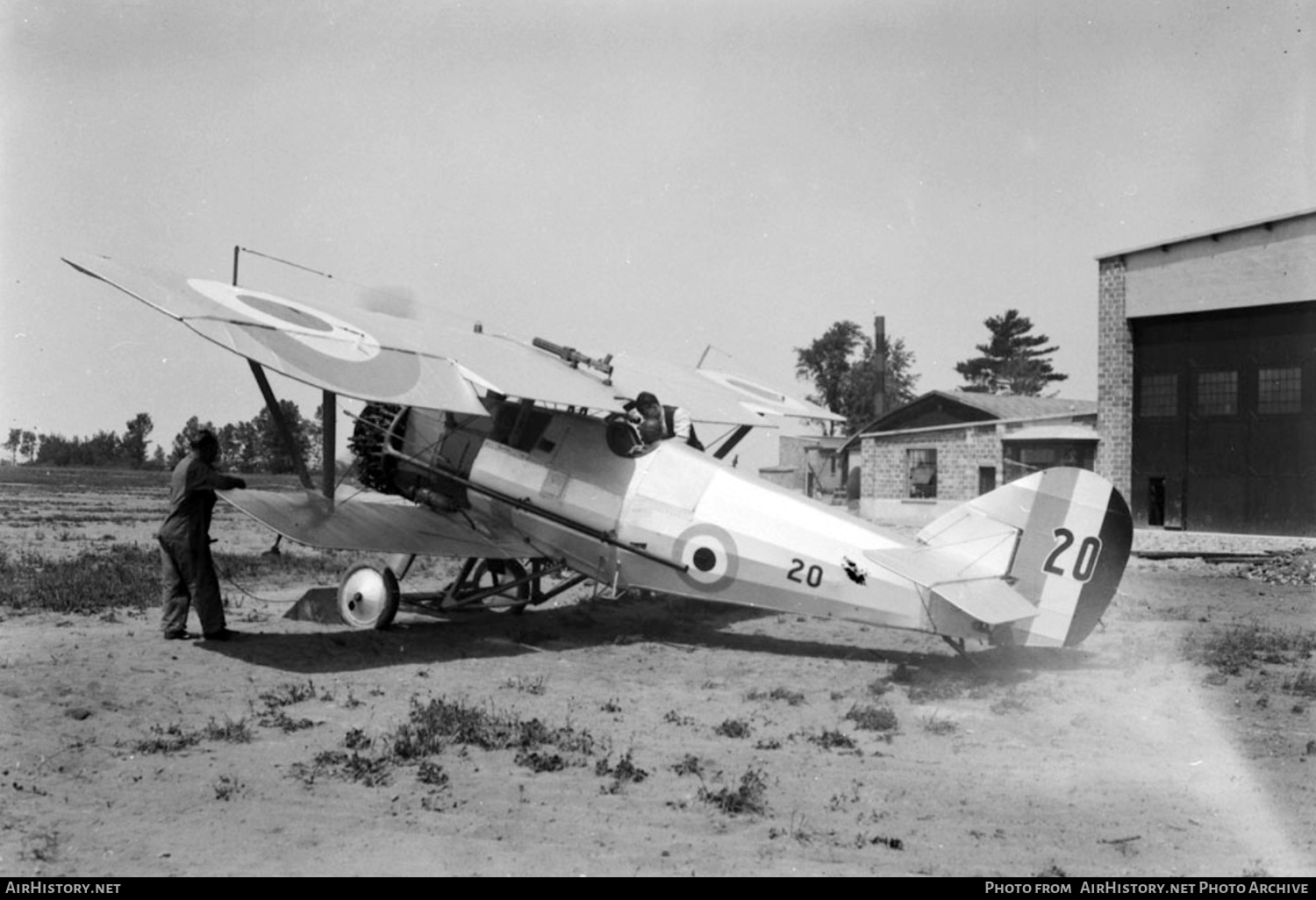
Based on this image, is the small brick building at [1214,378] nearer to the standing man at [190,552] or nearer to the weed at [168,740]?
the standing man at [190,552]

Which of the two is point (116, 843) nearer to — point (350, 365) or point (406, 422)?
point (350, 365)

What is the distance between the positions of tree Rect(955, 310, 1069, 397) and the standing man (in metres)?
76.7

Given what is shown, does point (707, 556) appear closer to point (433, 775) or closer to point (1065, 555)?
point (1065, 555)

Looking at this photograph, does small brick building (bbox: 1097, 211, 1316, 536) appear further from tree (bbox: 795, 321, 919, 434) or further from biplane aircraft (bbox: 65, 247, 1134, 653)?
tree (bbox: 795, 321, 919, 434)

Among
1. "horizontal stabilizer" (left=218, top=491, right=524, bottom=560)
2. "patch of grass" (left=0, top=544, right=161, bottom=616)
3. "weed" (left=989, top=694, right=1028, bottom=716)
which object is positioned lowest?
"weed" (left=989, top=694, right=1028, bottom=716)

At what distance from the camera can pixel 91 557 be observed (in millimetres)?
14430

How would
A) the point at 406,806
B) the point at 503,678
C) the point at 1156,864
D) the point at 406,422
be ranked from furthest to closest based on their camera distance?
the point at 406,422
the point at 503,678
the point at 406,806
the point at 1156,864

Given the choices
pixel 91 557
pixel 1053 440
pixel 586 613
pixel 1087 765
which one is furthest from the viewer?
pixel 1053 440

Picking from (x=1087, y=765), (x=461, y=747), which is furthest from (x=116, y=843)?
(x=1087, y=765)

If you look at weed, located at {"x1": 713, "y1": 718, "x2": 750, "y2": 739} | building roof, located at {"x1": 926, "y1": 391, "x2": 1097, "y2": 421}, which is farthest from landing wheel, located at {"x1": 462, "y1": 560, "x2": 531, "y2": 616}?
building roof, located at {"x1": 926, "y1": 391, "x2": 1097, "y2": 421}

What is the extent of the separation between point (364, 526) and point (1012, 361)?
77408 mm

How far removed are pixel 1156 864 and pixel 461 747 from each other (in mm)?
3533

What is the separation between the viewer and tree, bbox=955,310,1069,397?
78625 millimetres

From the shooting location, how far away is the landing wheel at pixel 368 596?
28.9ft
